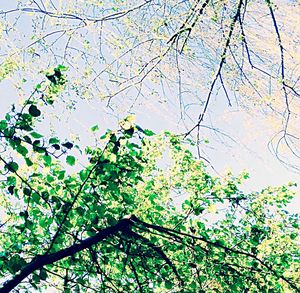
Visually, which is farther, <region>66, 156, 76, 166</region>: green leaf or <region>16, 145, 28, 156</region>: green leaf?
<region>66, 156, 76, 166</region>: green leaf

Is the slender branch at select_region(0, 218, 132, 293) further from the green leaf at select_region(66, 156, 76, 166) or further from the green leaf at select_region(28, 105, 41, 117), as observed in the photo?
Answer: the green leaf at select_region(28, 105, 41, 117)

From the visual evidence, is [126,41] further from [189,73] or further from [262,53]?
[262,53]

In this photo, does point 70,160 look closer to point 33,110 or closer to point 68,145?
point 68,145

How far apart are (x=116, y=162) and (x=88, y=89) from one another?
163cm

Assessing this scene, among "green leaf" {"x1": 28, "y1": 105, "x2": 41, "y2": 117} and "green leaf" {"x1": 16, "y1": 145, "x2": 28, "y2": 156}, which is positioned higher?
"green leaf" {"x1": 28, "y1": 105, "x2": 41, "y2": 117}

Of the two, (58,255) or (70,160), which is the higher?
(70,160)

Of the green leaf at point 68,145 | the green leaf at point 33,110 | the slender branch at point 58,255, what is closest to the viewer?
the green leaf at point 33,110

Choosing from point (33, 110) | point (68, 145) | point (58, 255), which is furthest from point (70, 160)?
point (58, 255)

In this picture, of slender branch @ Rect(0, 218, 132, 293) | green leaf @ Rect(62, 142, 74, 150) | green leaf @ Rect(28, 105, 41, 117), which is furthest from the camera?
slender branch @ Rect(0, 218, 132, 293)

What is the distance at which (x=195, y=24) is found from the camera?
→ 4359mm

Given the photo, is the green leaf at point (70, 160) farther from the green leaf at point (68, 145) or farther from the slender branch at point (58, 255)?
the slender branch at point (58, 255)

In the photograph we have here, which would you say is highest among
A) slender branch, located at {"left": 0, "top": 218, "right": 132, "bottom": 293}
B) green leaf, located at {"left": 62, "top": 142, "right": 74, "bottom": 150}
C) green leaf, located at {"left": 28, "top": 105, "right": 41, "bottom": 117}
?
green leaf, located at {"left": 62, "top": 142, "right": 74, "bottom": 150}

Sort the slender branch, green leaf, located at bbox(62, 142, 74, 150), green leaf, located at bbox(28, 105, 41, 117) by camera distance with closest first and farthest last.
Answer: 1. green leaf, located at bbox(28, 105, 41, 117)
2. green leaf, located at bbox(62, 142, 74, 150)
3. the slender branch

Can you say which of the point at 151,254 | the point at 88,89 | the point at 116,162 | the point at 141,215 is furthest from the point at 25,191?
the point at 141,215
